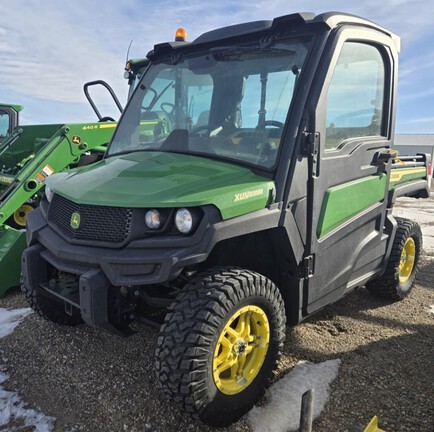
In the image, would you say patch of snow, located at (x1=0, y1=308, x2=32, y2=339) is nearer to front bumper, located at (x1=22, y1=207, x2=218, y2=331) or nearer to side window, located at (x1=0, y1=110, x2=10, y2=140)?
front bumper, located at (x1=22, y1=207, x2=218, y2=331)

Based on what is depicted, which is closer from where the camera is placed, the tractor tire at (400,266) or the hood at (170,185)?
the hood at (170,185)

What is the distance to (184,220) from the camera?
2.36m

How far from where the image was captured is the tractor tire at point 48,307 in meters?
3.35

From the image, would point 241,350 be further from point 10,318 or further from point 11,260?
point 11,260

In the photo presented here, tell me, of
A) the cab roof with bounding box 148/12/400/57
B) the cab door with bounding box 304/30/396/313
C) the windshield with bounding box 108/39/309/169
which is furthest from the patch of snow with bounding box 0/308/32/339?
the cab roof with bounding box 148/12/400/57

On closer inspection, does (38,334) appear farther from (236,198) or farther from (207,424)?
(236,198)

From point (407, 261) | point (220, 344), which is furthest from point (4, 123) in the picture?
point (220, 344)

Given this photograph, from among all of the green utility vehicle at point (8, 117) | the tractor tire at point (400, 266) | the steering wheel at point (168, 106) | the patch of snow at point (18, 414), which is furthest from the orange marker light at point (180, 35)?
the green utility vehicle at point (8, 117)

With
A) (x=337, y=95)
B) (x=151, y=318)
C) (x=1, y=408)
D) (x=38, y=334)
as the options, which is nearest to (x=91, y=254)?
(x=151, y=318)

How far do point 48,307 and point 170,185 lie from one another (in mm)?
1634

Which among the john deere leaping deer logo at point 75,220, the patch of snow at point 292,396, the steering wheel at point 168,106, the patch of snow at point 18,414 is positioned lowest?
the patch of snow at point 18,414

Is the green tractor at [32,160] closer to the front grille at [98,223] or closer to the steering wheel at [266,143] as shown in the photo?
the front grille at [98,223]

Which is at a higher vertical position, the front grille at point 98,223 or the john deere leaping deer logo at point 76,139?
the john deere leaping deer logo at point 76,139

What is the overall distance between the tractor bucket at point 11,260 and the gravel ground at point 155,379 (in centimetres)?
33
